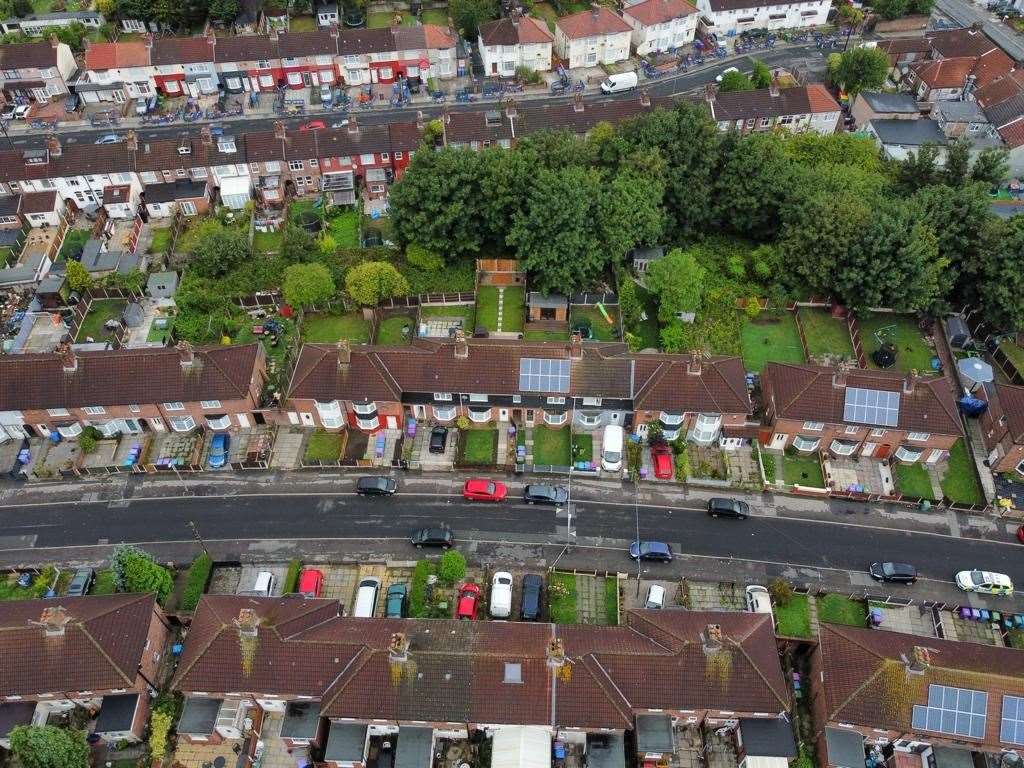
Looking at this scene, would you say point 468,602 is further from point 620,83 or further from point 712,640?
point 620,83

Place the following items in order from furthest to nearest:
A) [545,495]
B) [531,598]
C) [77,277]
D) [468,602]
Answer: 1. [77,277]
2. [545,495]
3. [531,598]
4. [468,602]

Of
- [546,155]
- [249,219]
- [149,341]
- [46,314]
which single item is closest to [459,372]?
[546,155]

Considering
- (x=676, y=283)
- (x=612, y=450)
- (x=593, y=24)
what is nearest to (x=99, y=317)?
(x=612, y=450)

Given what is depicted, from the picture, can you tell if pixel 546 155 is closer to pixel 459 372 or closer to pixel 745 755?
pixel 459 372

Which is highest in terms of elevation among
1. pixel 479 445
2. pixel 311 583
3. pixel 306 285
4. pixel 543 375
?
pixel 306 285

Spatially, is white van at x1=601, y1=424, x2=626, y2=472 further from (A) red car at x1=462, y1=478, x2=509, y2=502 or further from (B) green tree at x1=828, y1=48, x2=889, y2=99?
(B) green tree at x1=828, y1=48, x2=889, y2=99

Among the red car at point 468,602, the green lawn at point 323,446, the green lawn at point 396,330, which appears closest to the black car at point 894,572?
the red car at point 468,602

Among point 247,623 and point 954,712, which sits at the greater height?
point 247,623
